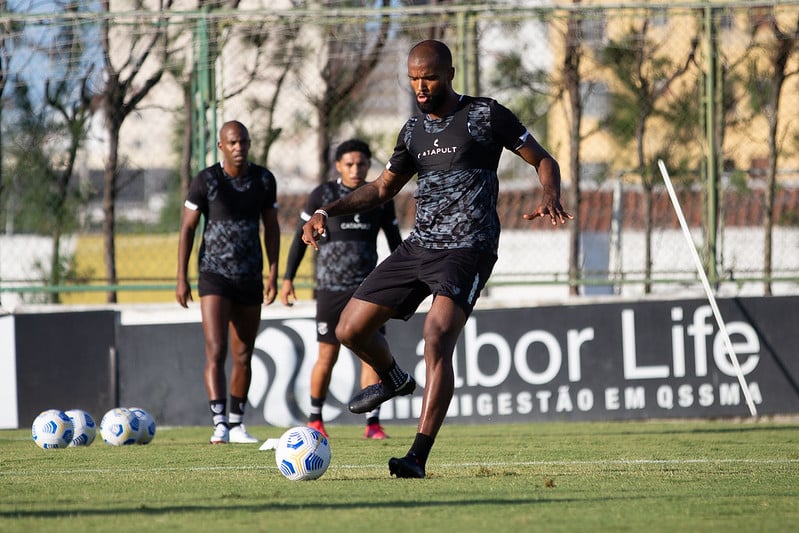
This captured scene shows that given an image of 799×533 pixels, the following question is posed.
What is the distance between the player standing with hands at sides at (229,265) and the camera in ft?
30.4

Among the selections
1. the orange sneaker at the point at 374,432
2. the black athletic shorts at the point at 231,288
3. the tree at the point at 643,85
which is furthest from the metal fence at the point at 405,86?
the black athletic shorts at the point at 231,288

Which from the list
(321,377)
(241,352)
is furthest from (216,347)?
(321,377)

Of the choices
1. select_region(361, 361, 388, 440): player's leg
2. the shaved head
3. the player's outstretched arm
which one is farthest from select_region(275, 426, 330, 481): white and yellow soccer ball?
select_region(361, 361, 388, 440): player's leg

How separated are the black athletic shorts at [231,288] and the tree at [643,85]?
15.0 ft

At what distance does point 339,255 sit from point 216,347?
1.37 meters

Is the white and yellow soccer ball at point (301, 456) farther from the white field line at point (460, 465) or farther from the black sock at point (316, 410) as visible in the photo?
the black sock at point (316, 410)

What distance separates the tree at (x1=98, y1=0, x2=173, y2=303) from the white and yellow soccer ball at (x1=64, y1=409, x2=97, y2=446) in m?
3.29

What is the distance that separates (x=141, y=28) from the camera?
12.2m

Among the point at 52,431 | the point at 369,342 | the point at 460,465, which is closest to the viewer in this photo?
the point at 369,342

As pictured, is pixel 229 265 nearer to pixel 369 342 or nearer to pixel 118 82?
pixel 369 342

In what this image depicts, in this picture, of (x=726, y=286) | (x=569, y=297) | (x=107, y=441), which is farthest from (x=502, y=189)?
(x=107, y=441)

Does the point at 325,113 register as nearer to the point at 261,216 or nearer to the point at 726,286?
the point at 261,216

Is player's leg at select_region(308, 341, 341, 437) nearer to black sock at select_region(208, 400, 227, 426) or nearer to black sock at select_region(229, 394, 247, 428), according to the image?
black sock at select_region(229, 394, 247, 428)

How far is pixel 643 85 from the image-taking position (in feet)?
40.8
